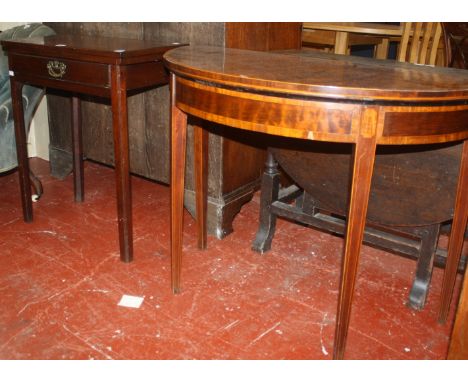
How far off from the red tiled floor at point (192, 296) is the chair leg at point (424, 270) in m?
0.05

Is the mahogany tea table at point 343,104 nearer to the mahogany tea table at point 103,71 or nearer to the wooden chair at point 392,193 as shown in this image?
the wooden chair at point 392,193

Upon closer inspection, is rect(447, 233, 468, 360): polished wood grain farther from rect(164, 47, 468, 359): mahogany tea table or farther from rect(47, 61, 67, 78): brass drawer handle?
rect(47, 61, 67, 78): brass drawer handle

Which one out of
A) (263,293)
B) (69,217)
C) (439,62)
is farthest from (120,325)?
(439,62)

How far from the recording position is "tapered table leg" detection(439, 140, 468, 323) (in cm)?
162

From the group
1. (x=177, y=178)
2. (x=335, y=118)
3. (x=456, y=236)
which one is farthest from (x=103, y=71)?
(x=456, y=236)

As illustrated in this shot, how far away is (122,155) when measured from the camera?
2025 mm

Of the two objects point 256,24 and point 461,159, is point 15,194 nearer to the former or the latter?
point 256,24

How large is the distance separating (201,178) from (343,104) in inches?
41.0

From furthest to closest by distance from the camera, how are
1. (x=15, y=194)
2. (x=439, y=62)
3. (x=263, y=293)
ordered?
(x=439, y=62), (x=15, y=194), (x=263, y=293)

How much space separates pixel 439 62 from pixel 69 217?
307 cm

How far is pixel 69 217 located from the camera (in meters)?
2.59

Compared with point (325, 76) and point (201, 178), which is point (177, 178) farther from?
point (325, 76)

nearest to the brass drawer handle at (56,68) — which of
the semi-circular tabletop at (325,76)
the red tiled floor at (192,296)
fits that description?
the semi-circular tabletop at (325,76)

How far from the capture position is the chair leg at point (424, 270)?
1884 millimetres
